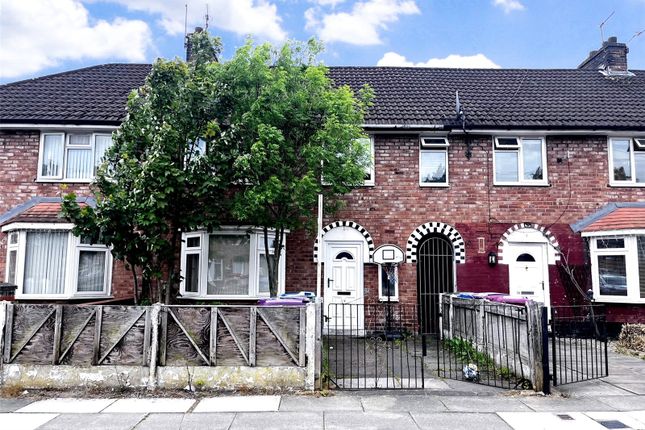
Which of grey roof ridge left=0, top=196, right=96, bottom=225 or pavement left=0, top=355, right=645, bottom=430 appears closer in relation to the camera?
pavement left=0, top=355, right=645, bottom=430

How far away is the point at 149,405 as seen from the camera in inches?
251

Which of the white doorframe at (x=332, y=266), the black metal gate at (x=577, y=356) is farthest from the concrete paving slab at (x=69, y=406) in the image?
the white doorframe at (x=332, y=266)

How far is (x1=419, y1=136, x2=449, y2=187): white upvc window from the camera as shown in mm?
13102

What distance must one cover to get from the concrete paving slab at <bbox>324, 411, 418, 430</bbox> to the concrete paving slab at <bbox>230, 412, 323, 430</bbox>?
0.16 m

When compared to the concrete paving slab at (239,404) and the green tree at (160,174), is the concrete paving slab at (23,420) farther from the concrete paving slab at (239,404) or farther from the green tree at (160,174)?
the green tree at (160,174)

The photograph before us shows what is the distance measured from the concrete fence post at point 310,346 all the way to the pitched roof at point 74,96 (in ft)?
28.7

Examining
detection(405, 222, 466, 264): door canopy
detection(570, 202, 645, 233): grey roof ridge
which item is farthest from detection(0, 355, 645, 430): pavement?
detection(570, 202, 645, 233): grey roof ridge

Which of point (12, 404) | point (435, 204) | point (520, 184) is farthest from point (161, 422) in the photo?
point (520, 184)

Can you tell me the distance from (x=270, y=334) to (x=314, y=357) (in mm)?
750

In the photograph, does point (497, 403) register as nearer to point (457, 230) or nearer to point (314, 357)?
point (314, 357)

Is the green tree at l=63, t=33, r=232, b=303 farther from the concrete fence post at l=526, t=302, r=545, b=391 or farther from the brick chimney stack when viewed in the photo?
the brick chimney stack

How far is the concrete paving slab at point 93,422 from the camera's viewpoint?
5.54 metres

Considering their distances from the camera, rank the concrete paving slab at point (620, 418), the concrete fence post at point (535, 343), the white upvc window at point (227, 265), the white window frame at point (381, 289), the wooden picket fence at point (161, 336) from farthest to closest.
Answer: the white window frame at point (381, 289) → the white upvc window at point (227, 265) → the wooden picket fence at point (161, 336) → the concrete fence post at point (535, 343) → the concrete paving slab at point (620, 418)

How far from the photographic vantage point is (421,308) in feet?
42.0
